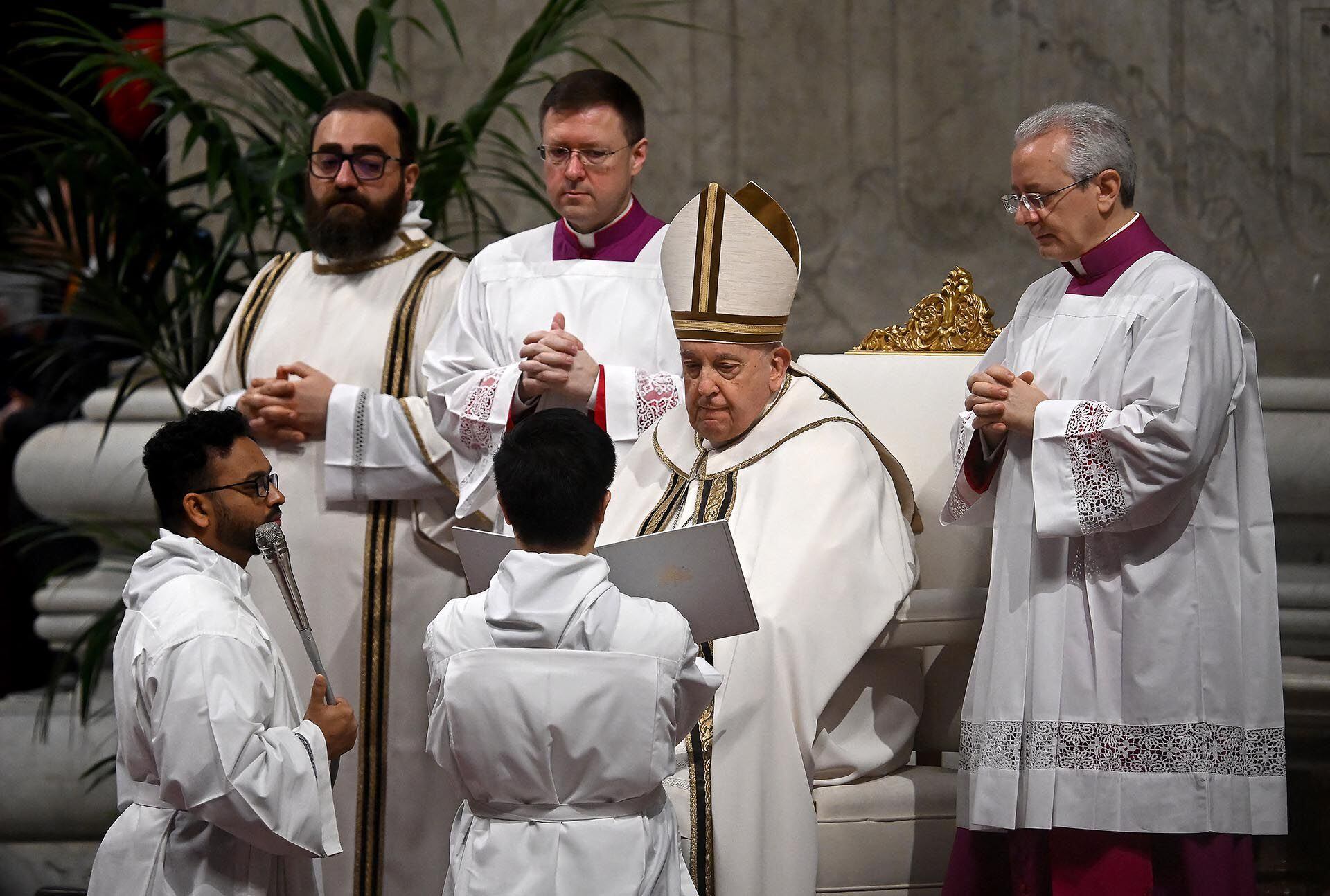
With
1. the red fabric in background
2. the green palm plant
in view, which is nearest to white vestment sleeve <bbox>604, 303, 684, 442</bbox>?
the green palm plant

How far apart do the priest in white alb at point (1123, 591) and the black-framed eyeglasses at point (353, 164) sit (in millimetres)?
1730

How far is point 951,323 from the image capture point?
4.34 meters

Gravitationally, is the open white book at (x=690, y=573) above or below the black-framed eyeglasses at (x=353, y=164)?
below

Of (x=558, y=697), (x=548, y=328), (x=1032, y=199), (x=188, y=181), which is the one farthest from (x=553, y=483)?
(x=188, y=181)

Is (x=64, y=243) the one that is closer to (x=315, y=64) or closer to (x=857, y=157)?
(x=315, y=64)

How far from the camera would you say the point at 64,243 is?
489 cm

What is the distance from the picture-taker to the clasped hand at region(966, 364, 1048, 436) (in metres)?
3.34

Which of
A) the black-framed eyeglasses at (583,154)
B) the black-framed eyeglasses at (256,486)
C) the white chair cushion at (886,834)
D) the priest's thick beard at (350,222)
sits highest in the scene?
the black-framed eyeglasses at (583,154)

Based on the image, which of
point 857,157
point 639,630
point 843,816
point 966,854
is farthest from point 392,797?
point 857,157

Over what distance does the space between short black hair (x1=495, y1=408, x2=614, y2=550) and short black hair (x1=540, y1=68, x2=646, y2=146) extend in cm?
159

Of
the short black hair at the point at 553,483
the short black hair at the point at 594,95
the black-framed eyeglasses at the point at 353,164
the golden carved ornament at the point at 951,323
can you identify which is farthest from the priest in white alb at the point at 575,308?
the short black hair at the point at 553,483

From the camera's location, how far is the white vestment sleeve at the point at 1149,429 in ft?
10.4

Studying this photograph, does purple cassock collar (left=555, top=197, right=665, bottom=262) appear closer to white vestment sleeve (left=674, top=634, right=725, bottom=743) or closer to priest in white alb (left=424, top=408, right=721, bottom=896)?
priest in white alb (left=424, top=408, right=721, bottom=896)

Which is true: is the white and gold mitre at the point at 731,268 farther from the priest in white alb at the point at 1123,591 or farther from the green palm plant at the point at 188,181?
the green palm plant at the point at 188,181
